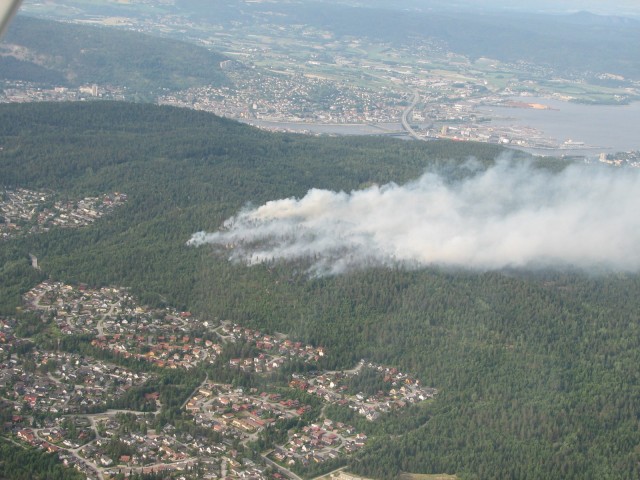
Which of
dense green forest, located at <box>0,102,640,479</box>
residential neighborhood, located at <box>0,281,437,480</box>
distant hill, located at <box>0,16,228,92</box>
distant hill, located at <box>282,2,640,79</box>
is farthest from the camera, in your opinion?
distant hill, located at <box>282,2,640,79</box>

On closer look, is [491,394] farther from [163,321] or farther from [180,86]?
[180,86]

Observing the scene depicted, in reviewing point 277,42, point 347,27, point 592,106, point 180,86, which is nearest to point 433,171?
point 180,86

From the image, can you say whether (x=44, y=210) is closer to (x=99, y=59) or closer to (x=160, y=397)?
(x=160, y=397)

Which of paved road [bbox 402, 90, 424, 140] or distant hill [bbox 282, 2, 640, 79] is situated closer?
paved road [bbox 402, 90, 424, 140]

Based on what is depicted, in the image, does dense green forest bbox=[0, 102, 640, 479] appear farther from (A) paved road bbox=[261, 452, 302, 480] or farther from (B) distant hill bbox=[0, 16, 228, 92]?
(B) distant hill bbox=[0, 16, 228, 92]

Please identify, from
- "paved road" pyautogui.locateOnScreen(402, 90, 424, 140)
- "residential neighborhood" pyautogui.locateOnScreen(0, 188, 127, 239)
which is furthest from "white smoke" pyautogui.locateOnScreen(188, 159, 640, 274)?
"paved road" pyautogui.locateOnScreen(402, 90, 424, 140)

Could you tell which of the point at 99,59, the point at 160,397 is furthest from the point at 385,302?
the point at 99,59

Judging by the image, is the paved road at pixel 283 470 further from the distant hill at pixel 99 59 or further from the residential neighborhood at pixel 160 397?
the distant hill at pixel 99 59

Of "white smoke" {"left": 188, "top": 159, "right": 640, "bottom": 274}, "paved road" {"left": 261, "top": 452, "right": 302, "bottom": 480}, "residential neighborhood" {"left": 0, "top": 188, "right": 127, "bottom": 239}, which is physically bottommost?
"paved road" {"left": 261, "top": 452, "right": 302, "bottom": 480}

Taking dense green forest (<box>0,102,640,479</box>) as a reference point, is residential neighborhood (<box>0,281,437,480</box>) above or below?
below
